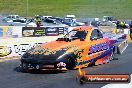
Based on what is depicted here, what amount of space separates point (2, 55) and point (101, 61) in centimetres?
454

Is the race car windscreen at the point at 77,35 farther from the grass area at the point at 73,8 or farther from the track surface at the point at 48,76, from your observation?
the grass area at the point at 73,8

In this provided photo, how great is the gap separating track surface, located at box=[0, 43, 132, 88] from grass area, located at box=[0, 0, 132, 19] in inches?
2320

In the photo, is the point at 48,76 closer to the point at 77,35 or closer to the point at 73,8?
the point at 77,35

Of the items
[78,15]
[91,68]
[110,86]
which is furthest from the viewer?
[78,15]

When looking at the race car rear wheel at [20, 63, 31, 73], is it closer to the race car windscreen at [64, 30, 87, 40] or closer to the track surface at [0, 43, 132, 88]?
the track surface at [0, 43, 132, 88]

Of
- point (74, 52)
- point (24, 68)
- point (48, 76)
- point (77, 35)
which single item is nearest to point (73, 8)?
point (77, 35)

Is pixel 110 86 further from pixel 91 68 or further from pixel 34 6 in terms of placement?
pixel 34 6

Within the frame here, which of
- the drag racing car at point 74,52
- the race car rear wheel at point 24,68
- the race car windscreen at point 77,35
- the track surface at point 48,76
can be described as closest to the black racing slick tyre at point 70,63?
the drag racing car at point 74,52

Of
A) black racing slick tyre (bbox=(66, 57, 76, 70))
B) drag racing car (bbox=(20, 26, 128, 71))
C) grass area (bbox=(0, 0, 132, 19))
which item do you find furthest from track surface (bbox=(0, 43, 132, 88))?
grass area (bbox=(0, 0, 132, 19))

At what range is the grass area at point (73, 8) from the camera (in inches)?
3028

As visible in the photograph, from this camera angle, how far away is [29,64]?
520 inches

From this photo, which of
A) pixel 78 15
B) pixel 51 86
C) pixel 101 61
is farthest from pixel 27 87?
pixel 78 15

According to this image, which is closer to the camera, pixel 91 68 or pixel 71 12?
pixel 91 68

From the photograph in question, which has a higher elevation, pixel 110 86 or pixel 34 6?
pixel 110 86
